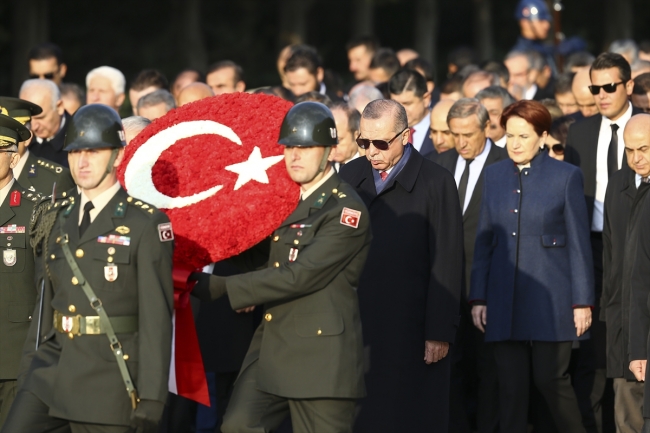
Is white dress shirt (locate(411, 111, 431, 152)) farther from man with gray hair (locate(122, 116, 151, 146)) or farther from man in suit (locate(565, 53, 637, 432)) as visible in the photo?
man with gray hair (locate(122, 116, 151, 146))

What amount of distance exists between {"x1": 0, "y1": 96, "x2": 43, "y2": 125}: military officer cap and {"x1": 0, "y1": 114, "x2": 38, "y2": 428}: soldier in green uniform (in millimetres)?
1038

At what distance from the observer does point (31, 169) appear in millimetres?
8039

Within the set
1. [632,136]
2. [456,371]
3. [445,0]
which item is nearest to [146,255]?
[632,136]

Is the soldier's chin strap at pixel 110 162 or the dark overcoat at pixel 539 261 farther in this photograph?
the dark overcoat at pixel 539 261

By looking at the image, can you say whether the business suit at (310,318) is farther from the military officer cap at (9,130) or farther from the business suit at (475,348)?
the business suit at (475,348)

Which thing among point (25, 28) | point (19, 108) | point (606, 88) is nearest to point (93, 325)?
point (19, 108)

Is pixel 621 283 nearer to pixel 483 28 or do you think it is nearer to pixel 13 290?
pixel 13 290

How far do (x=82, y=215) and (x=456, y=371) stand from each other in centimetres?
430

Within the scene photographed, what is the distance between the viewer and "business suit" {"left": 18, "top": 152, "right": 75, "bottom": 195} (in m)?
7.94

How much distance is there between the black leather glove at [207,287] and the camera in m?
6.03

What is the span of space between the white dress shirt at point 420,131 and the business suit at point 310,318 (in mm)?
4047

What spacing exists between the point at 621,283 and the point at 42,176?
384 centimetres

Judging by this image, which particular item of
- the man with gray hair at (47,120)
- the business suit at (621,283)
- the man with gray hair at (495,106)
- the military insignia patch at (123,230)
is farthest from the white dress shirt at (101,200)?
the man with gray hair at (495,106)

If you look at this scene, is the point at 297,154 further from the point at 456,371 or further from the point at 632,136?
the point at 456,371
